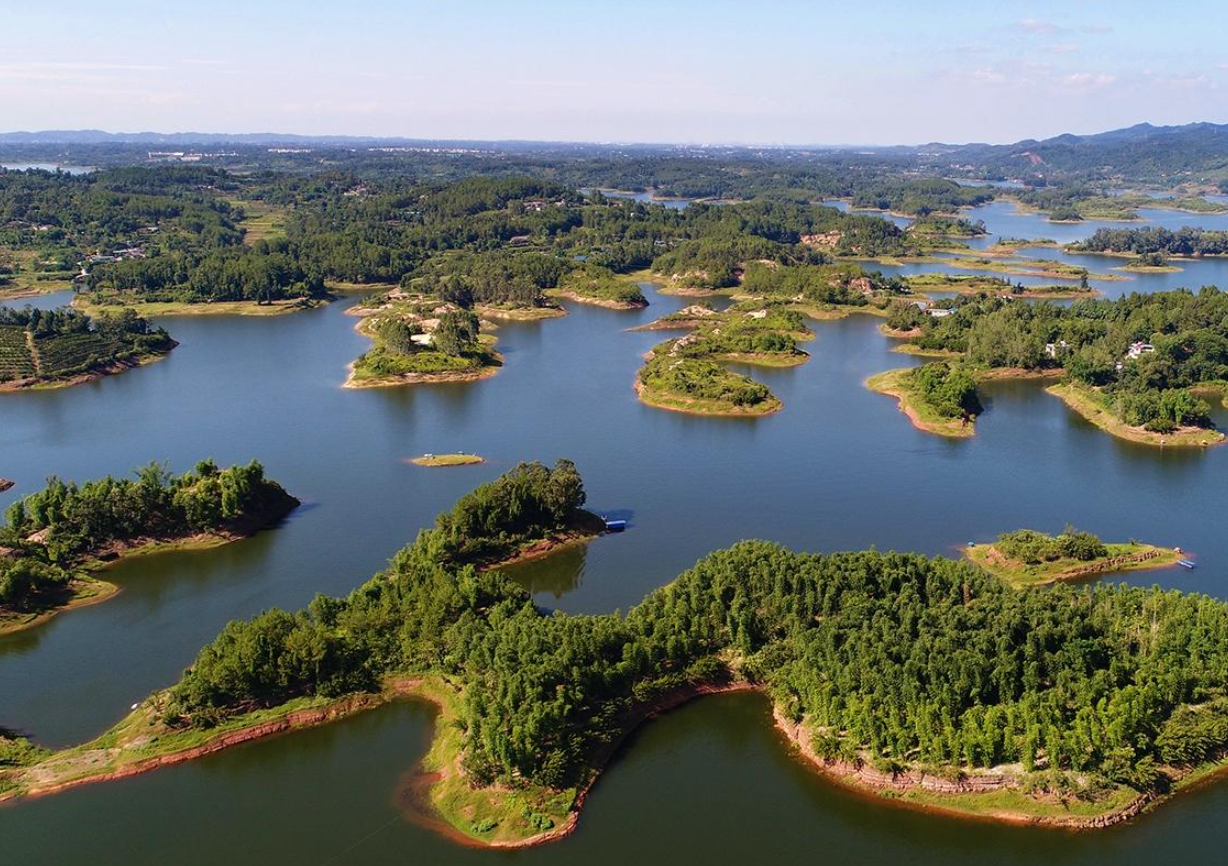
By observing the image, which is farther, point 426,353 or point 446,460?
point 426,353

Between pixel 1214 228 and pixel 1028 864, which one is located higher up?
pixel 1214 228

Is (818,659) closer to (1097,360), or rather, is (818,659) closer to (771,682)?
(771,682)

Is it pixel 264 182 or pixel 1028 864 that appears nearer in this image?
pixel 1028 864

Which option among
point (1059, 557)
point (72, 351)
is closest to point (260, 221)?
point (72, 351)

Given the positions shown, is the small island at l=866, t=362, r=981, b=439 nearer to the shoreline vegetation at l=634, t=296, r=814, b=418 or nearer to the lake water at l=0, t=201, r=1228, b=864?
Result: the lake water at l=0, t=201, r=1228, b=864

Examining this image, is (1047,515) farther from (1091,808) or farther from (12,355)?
(12,355)

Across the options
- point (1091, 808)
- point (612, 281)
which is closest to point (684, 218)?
point (612, 281)
